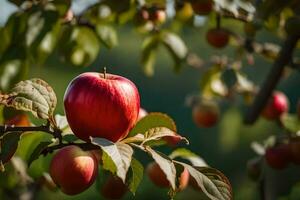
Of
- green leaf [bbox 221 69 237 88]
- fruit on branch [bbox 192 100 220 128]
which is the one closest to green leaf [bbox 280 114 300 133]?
green leaf [bbox 221 69 237 88]

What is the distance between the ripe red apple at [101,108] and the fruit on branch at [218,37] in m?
1.02

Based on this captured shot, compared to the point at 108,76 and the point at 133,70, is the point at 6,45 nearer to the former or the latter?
the point at 108,76

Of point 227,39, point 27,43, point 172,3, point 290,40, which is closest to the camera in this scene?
point 27,43

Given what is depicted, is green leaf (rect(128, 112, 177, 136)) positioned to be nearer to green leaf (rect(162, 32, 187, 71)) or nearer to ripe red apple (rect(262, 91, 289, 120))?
green leaf (rect(162, 32, 187, 71))

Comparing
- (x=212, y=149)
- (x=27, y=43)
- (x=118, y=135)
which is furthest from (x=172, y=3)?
(x=212, y=149)

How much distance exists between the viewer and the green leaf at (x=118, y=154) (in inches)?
39.8

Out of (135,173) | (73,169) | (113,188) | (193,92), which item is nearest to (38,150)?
(73,169)

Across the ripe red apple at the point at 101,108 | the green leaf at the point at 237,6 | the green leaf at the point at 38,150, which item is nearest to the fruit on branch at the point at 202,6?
the green leaf at the point at 237,6

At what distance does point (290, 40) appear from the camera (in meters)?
2.01

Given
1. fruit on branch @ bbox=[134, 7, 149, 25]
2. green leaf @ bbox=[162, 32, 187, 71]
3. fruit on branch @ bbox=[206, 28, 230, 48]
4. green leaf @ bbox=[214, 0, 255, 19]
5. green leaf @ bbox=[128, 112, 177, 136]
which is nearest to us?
green leaf @ bbox=[128, 112, 177, 136]

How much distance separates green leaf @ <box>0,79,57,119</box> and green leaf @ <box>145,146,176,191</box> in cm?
20

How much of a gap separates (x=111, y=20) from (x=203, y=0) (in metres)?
0.34

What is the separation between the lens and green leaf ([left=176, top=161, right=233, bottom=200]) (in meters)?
1.15

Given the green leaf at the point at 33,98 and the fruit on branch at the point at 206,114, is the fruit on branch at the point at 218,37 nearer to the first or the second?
the fruit on branch at the point at 206,114
